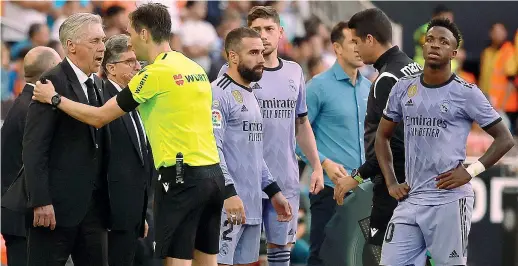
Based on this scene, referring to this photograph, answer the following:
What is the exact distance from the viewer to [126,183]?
28.5 feet

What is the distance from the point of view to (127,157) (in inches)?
348

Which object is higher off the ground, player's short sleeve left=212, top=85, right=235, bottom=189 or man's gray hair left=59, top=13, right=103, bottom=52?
man's gray hair left=59, top=13, right=103, bottom=52

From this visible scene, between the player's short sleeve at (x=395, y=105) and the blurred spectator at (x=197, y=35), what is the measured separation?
8.75 m

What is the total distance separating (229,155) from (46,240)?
1.67 meters

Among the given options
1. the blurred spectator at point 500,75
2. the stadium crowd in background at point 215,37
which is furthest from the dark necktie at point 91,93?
the blurred spectator at point 500,75

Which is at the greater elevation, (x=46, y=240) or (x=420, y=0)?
(x=420, y=0)

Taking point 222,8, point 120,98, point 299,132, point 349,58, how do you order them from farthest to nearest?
point 222,8, point 349,58, point 299,132, point 120,98

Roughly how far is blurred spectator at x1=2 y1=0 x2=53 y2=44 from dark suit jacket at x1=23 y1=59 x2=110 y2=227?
9.39m

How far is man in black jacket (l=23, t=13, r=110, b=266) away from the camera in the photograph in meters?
7.87

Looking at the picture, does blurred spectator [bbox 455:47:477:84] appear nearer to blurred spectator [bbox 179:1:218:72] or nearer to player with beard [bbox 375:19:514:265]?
blurred spectator [bbox 179:1:218:72]

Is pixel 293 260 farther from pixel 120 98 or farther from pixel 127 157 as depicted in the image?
pixel 120 98

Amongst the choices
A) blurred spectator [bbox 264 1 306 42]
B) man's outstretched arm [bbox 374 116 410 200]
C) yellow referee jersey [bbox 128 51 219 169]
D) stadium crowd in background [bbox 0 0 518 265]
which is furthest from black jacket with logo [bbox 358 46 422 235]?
blurred spectator [bbox 264 1 306 42]

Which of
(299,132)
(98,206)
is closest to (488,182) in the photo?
(299,132)

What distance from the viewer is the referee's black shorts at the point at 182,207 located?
766cm
